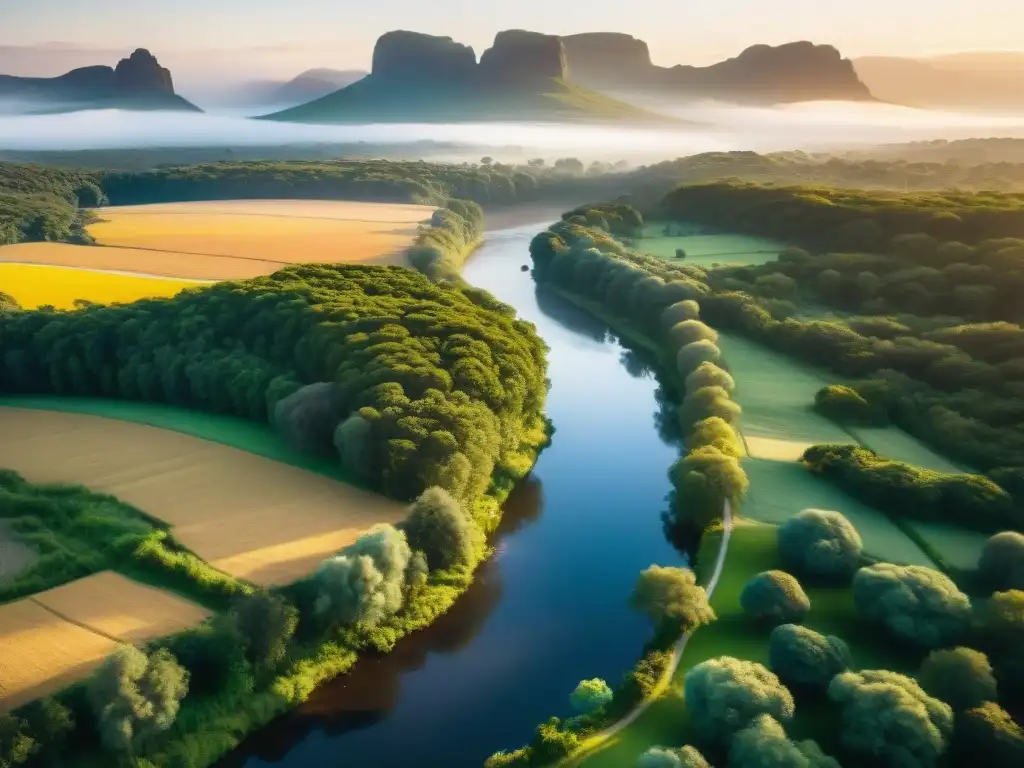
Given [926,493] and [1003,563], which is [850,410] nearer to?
[926,493]

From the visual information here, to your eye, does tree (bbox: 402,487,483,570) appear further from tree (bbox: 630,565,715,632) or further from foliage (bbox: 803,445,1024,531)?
foliage (bbox: 803,445,1024,531)

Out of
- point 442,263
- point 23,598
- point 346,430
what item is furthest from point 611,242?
point 23,598

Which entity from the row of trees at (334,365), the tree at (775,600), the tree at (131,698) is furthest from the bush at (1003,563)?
the tree at (131,698)

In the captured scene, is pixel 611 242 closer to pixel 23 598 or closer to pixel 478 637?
pixel 478 637

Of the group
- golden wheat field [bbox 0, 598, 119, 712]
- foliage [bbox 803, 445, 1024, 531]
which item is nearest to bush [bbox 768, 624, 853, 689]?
foliage [bbox 803, 445, 1024, 531]

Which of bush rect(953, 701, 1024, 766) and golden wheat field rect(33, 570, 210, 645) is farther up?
golden wheat field rect(33, 570, 210, 645)
